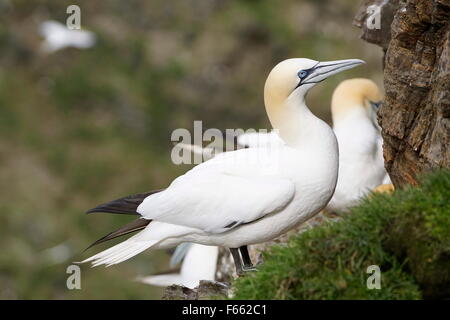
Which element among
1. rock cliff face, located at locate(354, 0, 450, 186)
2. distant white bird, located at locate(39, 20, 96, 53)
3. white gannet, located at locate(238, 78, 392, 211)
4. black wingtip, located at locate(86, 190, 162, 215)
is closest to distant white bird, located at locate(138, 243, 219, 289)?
white gannet, located at locate(238, 78, 392, 211)

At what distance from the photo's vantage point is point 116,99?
18188 mm

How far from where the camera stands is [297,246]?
5719 mm

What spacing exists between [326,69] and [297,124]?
455 mm

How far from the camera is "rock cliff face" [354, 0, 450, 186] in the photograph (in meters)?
6.49

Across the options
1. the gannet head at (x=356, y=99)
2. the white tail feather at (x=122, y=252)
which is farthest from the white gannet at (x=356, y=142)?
the white tail feather at (x=122, y=252)

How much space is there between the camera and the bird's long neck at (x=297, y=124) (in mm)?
7078

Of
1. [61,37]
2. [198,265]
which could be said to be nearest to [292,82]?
[198,265]

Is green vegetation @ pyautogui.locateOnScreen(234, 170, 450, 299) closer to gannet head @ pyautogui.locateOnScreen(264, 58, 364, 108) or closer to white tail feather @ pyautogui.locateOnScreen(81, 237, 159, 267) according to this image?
white tail feather @ pyautogui.locateOnScreen(81, 237, 159, 267)

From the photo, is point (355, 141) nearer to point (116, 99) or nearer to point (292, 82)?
point (292, 82)

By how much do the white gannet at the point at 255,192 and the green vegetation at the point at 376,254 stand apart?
1102mm

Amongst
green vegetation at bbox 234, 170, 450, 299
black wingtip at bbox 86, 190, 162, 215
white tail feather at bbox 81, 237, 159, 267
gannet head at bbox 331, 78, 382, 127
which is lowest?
green vegetation at bbox 234, 170, 450, 299

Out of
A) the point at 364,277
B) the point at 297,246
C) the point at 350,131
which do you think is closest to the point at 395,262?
the point at 364,277

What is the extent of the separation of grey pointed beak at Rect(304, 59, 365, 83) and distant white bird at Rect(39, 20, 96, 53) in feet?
A: 38.5

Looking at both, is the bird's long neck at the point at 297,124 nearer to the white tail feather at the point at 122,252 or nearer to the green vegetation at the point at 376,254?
the white tail feather at the point at 122,252
